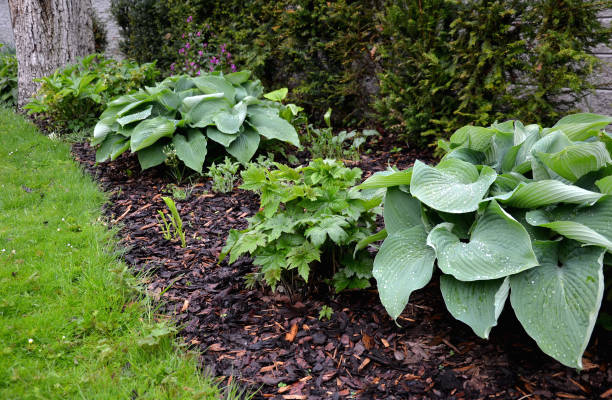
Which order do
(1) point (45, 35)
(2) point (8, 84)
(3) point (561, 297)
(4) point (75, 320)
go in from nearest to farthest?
(3) point (561, 297) < (4) point (75, 320) < (1) point (45, 35) < (2) point (8, 84)

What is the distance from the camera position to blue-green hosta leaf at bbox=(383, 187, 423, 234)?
2.26 m

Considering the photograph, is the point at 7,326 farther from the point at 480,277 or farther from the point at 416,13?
the point at 416,13

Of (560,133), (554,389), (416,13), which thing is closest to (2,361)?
(554,389)

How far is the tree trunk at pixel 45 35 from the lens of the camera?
652cm

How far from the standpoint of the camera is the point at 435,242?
1948mm

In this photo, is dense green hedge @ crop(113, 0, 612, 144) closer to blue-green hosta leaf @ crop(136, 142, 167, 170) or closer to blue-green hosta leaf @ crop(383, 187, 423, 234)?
blue-green hosta leaf @ crop(383, 187, 423, 234)

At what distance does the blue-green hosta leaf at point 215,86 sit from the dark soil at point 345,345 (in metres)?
2.05

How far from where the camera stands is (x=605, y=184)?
6.14 ft

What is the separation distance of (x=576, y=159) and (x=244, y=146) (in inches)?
110

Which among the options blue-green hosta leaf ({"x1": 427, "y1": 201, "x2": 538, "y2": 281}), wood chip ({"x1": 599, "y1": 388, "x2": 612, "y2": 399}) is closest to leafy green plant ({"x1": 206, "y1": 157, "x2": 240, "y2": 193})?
blue-green hosta leaf ({"x1": 427, "y1": 201, "x2": 538, "y2": 281})

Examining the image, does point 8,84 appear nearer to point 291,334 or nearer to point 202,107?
point 202,107

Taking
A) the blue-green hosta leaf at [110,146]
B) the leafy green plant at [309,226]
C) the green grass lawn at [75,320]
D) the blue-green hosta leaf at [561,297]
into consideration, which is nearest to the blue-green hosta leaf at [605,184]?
the blue-green hosta leaf at [561,297]

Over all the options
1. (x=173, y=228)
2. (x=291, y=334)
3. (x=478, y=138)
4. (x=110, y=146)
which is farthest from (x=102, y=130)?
(x=478, y=138)

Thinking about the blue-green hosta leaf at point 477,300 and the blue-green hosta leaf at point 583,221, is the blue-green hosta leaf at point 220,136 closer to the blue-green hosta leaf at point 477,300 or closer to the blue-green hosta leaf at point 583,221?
the blue-green hosta leaf at point 477,300
